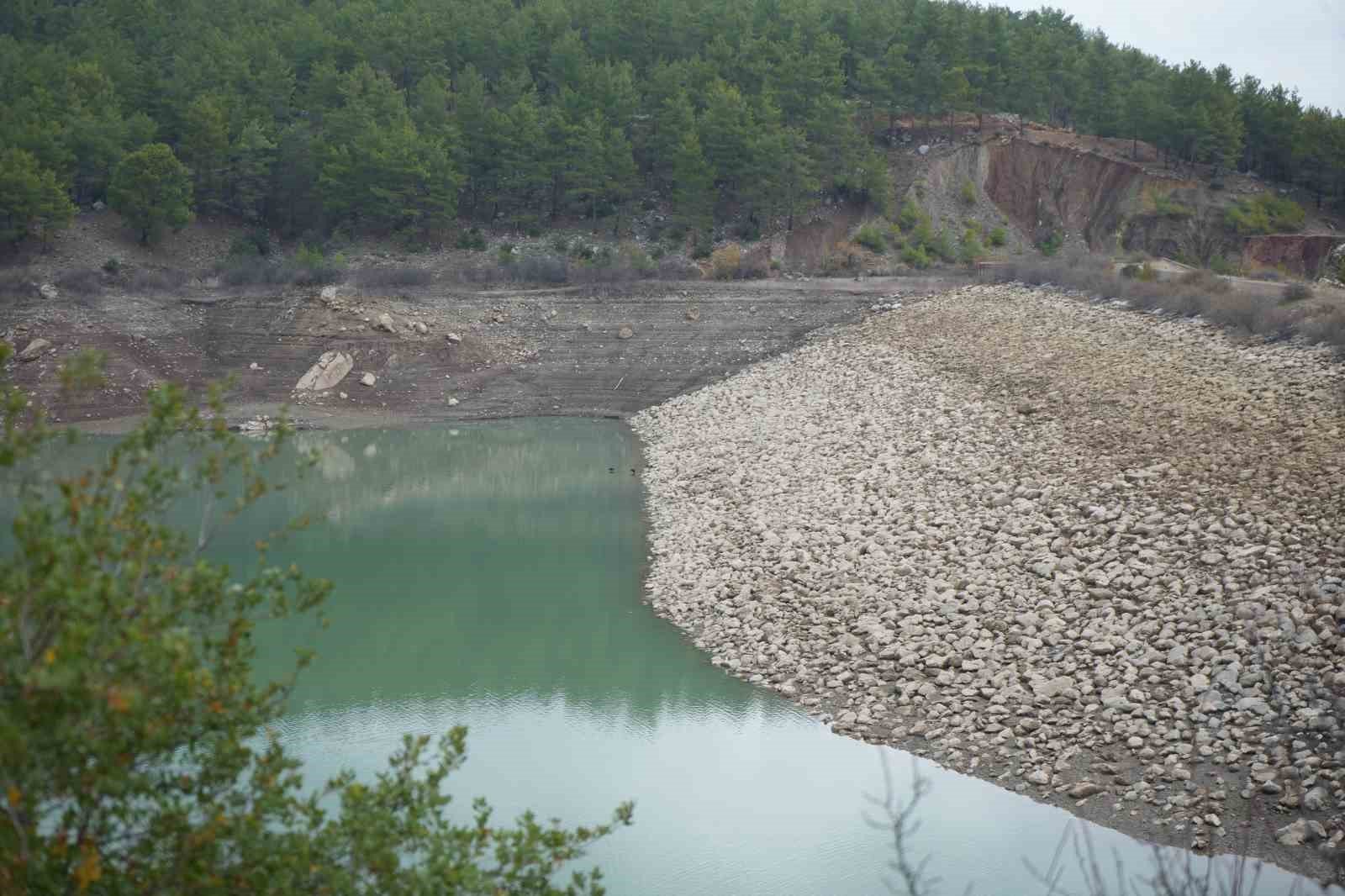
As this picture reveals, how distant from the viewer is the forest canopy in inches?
1594

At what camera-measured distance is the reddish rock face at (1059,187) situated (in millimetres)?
43031

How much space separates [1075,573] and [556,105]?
3605cm

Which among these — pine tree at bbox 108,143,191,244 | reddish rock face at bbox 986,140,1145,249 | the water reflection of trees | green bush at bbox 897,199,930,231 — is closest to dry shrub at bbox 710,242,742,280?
green bush at bbox 897,199,930,231

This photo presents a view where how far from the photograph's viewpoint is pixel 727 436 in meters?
23.0

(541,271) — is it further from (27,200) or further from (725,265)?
(27,200)

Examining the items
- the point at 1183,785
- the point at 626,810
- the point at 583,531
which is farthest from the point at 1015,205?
the point at 626,810

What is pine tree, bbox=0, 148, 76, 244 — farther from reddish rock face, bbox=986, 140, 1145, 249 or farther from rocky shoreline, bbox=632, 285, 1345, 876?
reddish rock face, bbox=986, 140, 1145, 249

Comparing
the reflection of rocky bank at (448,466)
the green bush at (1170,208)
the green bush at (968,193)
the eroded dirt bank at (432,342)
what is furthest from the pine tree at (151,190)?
the green bush at (1170,208)

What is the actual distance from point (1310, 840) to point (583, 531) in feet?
41.8

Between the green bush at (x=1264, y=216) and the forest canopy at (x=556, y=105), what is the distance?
2.22m

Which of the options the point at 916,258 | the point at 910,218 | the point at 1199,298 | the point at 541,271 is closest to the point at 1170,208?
the point at 910,218

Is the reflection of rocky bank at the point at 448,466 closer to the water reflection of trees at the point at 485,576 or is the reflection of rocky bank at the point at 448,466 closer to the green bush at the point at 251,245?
the water reflection of trees at the point at 485,576

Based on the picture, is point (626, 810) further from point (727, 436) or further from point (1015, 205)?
point (1015, 205)

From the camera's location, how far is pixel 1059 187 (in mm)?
44281
